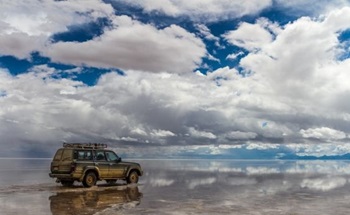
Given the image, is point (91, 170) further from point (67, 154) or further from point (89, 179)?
point (67, 154)

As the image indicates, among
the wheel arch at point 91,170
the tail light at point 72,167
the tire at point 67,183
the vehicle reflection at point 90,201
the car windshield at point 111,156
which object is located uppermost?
the car windshield at point 111,156

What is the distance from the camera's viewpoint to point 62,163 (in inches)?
912

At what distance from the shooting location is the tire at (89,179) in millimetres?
22959

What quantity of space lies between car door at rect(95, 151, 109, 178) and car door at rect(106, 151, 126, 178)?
0.95ft

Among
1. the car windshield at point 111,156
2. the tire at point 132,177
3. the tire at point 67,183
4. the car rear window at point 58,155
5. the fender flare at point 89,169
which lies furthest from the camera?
the tire at point 132,177

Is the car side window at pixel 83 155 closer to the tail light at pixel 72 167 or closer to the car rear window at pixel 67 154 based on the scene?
the car rear window at pixel 67 154

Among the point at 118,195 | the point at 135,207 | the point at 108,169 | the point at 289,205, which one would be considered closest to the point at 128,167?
the point at 108,169

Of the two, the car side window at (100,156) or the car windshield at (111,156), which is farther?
the car windshield at (111,156)

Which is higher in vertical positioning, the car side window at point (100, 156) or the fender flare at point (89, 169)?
the car side window at point (100, 156)

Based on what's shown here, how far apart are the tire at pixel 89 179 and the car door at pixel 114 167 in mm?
1256

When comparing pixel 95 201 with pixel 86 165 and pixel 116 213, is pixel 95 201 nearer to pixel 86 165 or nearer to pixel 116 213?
pixel 116 213

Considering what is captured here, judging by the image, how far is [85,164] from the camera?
23172mm

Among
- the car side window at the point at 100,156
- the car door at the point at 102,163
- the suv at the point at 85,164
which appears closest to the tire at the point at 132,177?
the suv at the point at 85,164

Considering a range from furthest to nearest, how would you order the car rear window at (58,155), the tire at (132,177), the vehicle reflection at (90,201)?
the tire at (132,177) → the car rear window at (58,155) → the vehicle reflection at (90,201)
